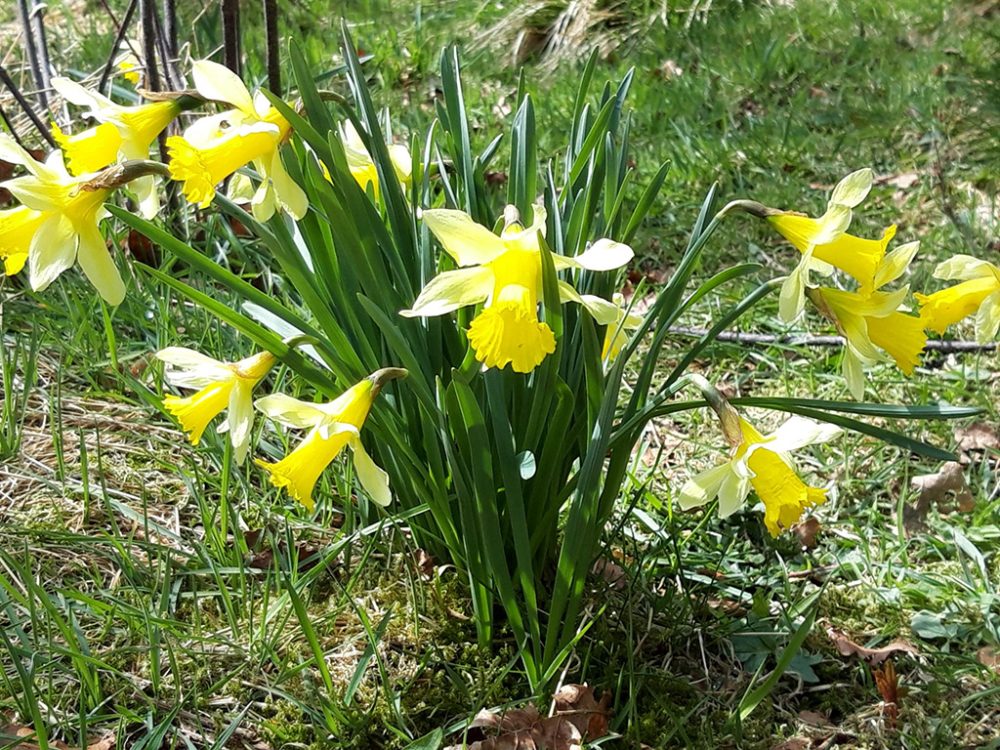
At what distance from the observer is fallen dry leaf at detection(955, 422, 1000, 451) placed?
231 cm

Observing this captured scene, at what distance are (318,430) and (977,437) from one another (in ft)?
5.67

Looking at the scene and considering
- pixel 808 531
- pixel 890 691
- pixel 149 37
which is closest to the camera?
pixel 890 691

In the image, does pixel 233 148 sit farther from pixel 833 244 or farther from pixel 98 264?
pixel 833 244

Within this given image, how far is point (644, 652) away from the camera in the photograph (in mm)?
1715

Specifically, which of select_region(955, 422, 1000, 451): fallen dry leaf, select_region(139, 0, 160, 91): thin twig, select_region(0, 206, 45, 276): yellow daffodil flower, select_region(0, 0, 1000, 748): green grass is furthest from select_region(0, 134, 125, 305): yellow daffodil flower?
select_region(955, 422, 1000, 451): fallen dry leaf

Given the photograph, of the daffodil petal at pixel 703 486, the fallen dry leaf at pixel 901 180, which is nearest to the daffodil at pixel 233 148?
the daffodil petal at pixel 703 486

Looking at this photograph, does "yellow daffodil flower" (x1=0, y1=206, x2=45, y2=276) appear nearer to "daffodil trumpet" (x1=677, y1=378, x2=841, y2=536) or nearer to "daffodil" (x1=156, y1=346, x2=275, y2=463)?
"daffodil" (x1=156, y1=346, x2=275, y2=463)

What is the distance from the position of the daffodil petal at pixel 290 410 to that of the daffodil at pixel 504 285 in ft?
0.69

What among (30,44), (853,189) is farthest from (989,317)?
(30,44)

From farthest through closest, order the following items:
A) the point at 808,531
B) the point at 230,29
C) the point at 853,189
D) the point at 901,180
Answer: the point at 901,180
the point at 230,29
the point at 808,531
the point at 853,189

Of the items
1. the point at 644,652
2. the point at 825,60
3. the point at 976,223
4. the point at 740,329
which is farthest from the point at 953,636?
the point at 825,60

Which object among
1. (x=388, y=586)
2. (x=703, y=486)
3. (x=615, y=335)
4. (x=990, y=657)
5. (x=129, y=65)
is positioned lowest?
(x=990, y=657)

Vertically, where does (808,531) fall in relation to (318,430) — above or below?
below

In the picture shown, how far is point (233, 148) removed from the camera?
1.30 m
